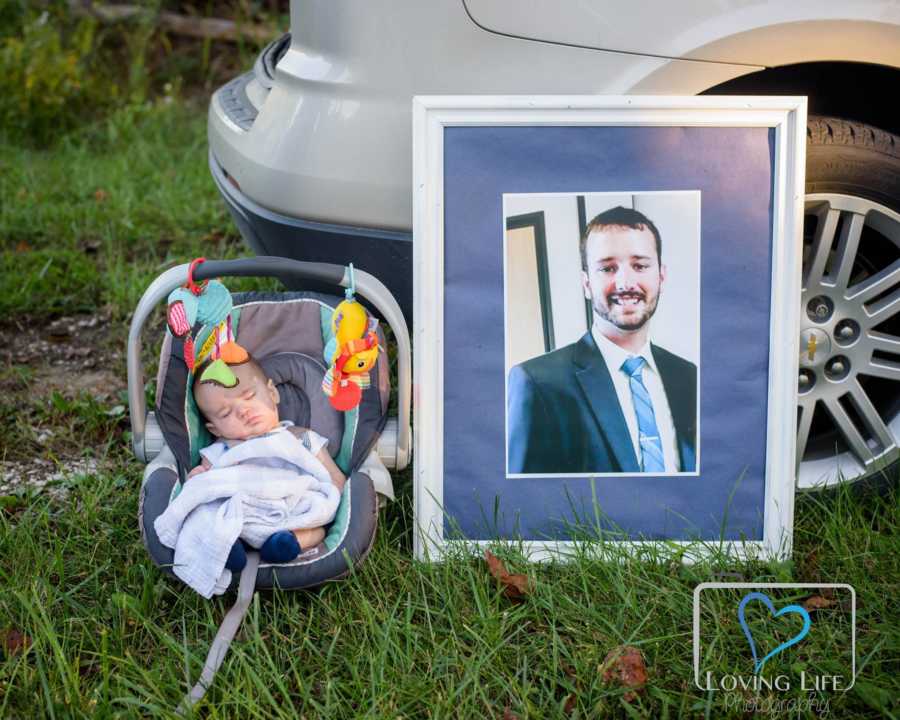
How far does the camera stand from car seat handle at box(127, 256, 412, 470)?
2363mm

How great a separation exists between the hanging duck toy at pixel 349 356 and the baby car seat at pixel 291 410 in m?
0.05

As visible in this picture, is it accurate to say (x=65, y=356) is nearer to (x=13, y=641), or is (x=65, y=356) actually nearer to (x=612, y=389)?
(x=13, y=641)

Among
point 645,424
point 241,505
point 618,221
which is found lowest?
point 241,505

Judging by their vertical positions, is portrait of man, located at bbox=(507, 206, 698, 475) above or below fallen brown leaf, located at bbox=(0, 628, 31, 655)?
above

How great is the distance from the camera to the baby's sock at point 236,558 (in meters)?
2.22

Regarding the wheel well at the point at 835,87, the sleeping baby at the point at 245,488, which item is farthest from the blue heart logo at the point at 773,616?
the wheel well at the point at 835,87

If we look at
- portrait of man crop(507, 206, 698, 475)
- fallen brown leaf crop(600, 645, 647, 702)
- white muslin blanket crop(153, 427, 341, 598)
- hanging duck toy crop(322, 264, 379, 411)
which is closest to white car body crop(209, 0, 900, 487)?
hanging duck toy crop(322, 264, 379, 411)

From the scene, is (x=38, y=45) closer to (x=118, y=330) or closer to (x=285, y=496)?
(x=118, y=330)

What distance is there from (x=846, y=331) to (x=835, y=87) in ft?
2.17

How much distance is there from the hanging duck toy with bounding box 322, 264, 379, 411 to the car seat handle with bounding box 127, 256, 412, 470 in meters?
0.04

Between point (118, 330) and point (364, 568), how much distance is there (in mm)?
1992

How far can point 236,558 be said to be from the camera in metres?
2.22

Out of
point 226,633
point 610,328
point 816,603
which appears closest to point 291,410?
point 226,633

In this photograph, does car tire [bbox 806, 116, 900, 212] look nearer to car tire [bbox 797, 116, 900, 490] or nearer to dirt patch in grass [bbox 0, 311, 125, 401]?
car tire [bbox 797, 116, 900, 490]
